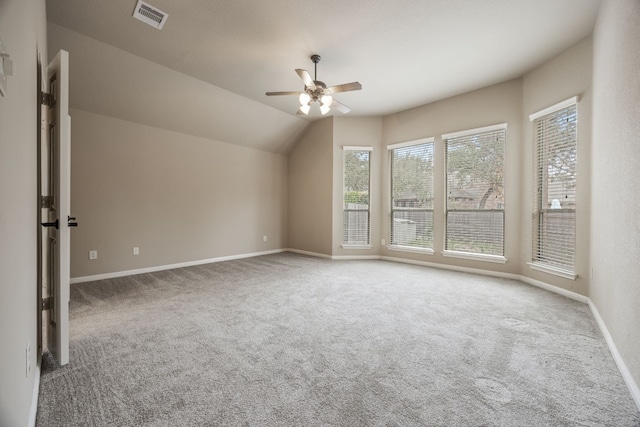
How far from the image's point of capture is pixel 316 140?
6.33 metres

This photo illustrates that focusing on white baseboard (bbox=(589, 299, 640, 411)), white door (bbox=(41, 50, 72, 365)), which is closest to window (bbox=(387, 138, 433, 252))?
white baseboard (bbox=(589, 299, 640, 411))

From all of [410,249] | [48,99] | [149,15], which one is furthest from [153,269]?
[410,249]

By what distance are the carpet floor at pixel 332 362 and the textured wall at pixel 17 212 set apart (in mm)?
527

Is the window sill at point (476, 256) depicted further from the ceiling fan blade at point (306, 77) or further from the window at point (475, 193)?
the ceiling fan blade at point (306, 77)

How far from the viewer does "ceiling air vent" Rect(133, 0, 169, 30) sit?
2713mm

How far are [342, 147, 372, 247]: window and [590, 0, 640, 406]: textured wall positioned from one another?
358 cm

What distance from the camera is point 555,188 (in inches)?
145

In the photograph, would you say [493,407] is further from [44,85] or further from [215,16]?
[215,16]

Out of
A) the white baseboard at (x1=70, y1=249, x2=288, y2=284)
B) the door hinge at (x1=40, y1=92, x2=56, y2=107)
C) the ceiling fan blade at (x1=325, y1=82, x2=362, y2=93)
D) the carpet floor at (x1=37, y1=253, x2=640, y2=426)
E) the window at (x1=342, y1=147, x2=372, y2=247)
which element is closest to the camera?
the carpet floor at (x1=37, y1=253, x2=640, y2=426)

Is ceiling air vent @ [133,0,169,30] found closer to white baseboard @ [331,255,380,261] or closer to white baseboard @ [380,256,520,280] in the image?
white baseboard @ [331,255,380,261]

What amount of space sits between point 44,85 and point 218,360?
7.83ft

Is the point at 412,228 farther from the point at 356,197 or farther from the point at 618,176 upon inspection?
the point at 618,176

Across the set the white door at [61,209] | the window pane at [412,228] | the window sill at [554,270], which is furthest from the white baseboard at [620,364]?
the white door at [61,209]

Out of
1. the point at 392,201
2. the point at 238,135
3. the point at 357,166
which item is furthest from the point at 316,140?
the point at 392,201
